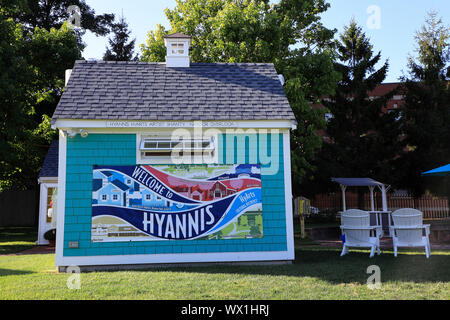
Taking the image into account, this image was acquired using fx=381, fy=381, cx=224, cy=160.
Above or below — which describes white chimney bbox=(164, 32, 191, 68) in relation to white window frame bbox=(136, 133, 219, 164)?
above

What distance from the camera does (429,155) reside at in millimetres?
20656

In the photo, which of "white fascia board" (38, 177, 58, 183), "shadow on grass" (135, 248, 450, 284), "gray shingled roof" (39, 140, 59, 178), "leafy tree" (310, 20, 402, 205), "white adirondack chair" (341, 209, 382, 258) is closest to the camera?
"shadow on grass" (135, 248, 450, 284)

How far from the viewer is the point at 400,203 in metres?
26.0

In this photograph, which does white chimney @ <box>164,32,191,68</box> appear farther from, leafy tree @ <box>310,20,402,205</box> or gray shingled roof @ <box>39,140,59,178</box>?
leafy tree @ <box>310,20,402,205</box>

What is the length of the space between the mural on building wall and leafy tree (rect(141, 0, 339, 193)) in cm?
744

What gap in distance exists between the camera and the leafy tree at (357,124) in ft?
67.9

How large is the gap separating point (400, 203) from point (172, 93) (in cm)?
2185

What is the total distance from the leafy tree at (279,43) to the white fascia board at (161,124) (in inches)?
270

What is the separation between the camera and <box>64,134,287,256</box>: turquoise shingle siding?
7.90 meters

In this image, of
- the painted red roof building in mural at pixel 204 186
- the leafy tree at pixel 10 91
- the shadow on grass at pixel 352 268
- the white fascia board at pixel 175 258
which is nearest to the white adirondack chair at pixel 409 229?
the shadow on grass at pixel 352 268

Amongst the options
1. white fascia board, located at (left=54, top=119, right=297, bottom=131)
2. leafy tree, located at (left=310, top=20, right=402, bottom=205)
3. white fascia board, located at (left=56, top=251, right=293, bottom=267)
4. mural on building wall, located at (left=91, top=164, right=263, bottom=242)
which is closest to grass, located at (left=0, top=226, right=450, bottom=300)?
white fascia board, located at (left=56, top=251, right=293, bottom=267)

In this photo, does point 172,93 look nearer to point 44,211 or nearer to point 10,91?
point 44,211

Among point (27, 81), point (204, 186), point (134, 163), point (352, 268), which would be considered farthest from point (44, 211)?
point (352, 268)

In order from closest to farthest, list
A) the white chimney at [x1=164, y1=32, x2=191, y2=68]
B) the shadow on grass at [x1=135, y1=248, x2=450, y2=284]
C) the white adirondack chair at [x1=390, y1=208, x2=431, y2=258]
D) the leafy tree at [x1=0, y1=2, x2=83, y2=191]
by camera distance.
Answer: the shadow on grass at [x1=135, y1=248, x2=450, y2=284]
the white adirondack chair at [x1=390, y1=208, x2=431, y2=258]
the white chimney at [x1=164, y1=32, x2=191, y2=68]
the leafy tree at [x1=0, y1=2, x2=83, y2=191]
